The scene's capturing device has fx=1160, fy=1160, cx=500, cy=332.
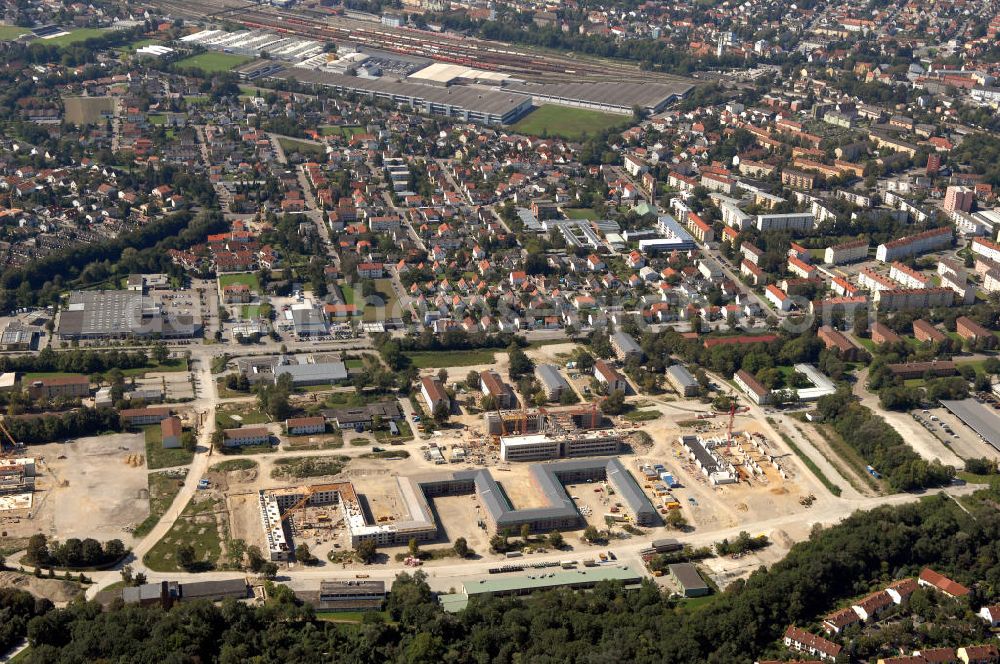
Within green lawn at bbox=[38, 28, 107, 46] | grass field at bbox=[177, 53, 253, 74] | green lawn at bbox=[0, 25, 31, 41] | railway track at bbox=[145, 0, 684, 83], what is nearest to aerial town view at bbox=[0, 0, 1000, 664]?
grass field at bbox=[177, 53, 253, 74]

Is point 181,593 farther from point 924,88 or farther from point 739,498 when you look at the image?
point 924,88

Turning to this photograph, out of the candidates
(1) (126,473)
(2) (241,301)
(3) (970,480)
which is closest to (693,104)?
(2) (241,301)

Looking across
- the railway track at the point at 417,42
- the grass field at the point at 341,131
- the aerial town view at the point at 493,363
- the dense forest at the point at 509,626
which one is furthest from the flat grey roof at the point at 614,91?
the dense forest at the point at 509,626

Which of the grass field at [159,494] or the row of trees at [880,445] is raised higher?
the row of trees at [880,445]

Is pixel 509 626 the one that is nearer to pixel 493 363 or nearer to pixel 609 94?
pixel 493 363

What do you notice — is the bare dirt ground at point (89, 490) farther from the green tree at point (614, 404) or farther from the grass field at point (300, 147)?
the grass field at point (300, 147)
